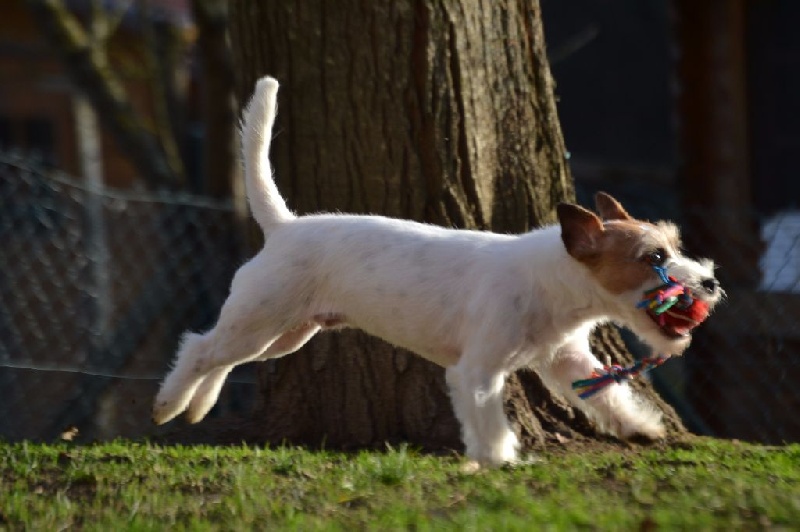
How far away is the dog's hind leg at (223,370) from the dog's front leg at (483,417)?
0.97 metres

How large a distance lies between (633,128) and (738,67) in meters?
2.40

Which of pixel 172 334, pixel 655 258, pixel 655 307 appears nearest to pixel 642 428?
pixel 655 307

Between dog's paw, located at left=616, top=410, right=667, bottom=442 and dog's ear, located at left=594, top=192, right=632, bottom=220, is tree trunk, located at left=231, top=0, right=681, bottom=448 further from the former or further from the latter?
dog's ear, located at left=594, top=192, right=632, bottom=220

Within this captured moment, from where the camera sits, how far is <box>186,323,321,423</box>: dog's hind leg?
219 inches

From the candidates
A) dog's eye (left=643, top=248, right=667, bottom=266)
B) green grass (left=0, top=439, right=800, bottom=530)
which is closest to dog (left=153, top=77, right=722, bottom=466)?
dog's eye (left=643, top=248, right=667, bottom=266)

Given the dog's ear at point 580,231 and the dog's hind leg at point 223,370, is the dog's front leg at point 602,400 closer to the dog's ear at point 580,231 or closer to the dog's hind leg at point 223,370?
the dog's ear at point 580,231

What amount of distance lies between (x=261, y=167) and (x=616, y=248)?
1590 mm

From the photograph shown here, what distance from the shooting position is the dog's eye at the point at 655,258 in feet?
15.3

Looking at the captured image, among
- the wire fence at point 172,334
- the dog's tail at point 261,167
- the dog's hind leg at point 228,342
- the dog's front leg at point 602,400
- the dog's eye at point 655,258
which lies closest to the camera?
the dog's eye at point 655,258

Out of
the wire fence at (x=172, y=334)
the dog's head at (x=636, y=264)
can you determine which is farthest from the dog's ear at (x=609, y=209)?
the wire fence at (x=172, y=334)

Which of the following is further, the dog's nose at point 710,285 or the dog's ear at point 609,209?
the dog's ear at point 609,209

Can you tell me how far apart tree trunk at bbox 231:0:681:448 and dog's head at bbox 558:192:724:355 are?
1.02 m

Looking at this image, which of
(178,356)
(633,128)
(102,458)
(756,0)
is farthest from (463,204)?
(633,128)

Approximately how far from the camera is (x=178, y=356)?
554 centimetres
